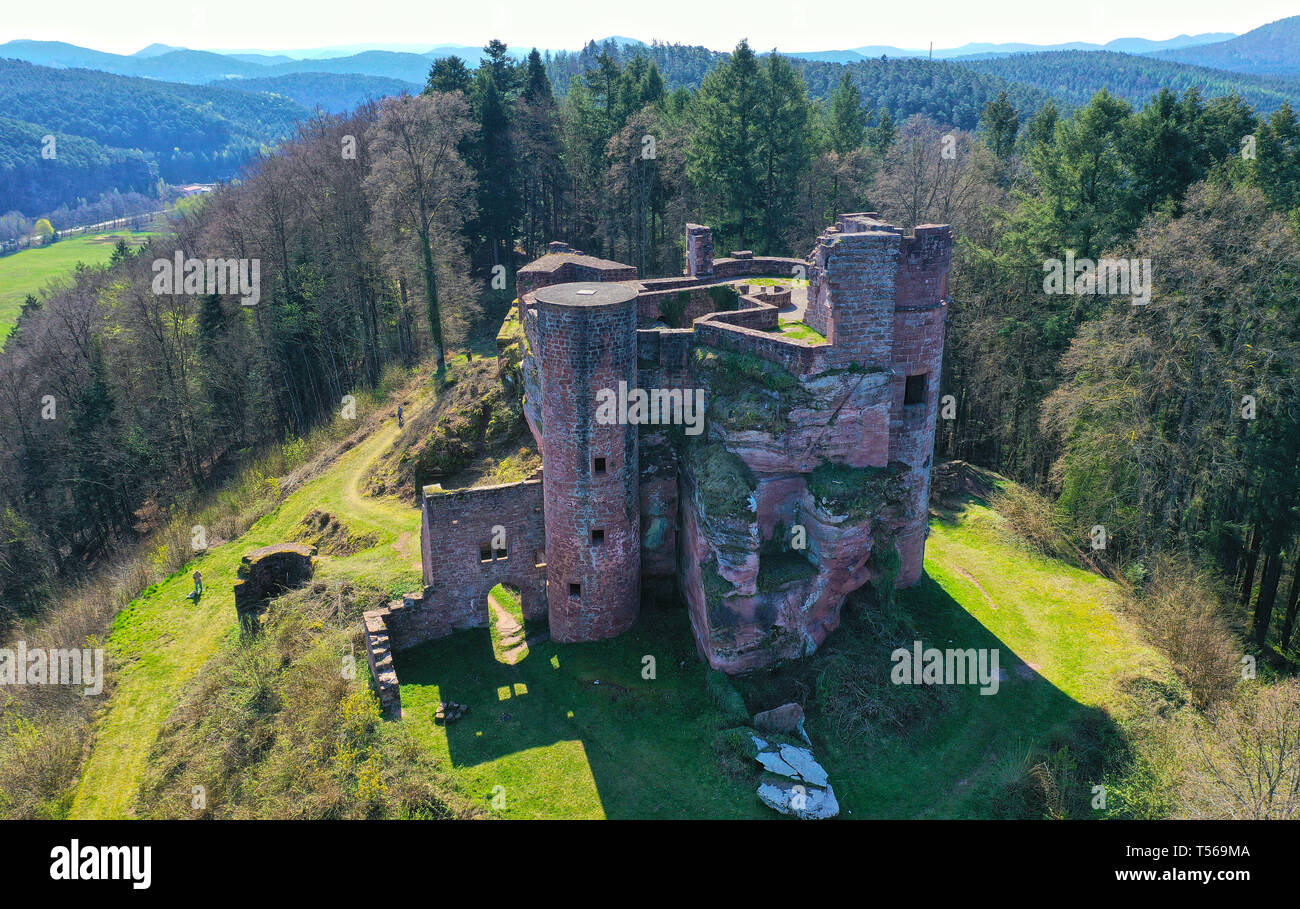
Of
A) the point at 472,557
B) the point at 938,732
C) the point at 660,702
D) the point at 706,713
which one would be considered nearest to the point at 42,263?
the point at 472,557

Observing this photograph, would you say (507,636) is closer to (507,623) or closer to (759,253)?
(507,623)

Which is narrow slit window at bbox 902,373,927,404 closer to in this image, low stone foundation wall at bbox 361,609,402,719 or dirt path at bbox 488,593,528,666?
dirt path at bbox 488,593,528,666

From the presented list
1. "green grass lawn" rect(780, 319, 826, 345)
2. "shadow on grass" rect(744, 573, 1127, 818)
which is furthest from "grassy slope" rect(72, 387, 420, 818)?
"green grass lawn" rect(780, 319, 826, 345)

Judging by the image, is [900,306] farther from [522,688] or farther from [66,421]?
[66,421]

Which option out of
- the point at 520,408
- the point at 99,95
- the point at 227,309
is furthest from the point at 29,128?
the point at 520,408

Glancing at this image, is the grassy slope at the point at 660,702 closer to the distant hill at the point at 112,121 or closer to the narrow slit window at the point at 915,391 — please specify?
the narrow slit window at the point at 915,391

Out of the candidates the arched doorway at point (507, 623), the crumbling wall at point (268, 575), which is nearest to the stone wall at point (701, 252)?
the arched doorway at point (507, 623)
